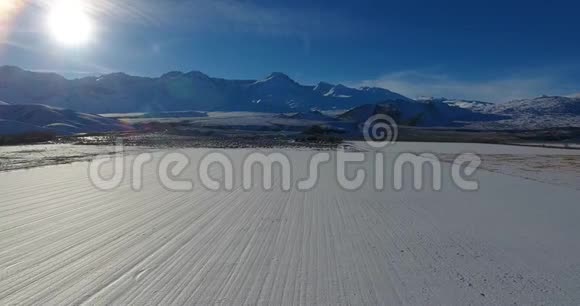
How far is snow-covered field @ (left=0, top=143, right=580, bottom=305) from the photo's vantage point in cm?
498

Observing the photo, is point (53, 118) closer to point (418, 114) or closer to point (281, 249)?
point (281, 249)

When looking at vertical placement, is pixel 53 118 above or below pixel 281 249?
above

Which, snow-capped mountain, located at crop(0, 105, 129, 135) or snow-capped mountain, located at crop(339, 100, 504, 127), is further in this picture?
snow-capped mountain, located at crop(339, 100, 504, 127)

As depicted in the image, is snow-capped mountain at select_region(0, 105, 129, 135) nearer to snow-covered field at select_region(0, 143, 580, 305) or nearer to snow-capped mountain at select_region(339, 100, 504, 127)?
snow-capped mountain at select_region(339, 100, 504, 127)

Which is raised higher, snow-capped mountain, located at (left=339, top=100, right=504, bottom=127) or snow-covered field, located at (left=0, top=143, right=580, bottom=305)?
snow-capped mountain, located at (left=339, top=100, right=504, bottom=127)

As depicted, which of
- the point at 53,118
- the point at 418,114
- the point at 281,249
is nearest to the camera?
the point at 281,249

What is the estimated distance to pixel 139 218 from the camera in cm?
900

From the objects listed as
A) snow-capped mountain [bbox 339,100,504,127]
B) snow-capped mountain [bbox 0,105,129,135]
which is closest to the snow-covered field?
snow-capped mountain [bbox 0,105,129,135]

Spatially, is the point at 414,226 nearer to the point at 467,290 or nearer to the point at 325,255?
the point at 325,255

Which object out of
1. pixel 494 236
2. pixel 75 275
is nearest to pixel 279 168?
pixel 494 236

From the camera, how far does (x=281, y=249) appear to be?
676cm

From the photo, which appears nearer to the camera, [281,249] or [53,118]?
[281,249]

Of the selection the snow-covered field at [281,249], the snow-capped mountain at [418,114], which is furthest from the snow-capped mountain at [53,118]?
the snow-covered field at [281,249]

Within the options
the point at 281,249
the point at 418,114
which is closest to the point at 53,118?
the point at 281,249
